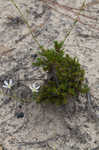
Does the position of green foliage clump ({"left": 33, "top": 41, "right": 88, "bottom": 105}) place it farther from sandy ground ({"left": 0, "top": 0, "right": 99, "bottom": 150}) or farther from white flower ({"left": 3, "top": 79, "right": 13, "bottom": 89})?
white flower ({"left": 3, "top": 79, "right": 13, "bottom": 89})

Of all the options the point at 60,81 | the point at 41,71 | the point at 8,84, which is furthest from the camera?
the point at 41,71

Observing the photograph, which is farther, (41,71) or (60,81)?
(41,71)

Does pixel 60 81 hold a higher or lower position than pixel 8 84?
higher

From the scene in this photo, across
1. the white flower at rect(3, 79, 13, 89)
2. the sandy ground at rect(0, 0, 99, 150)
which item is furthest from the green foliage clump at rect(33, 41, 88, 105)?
the white flower at rect(3, 79, 13, 89)

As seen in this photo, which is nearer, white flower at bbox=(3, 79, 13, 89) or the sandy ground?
the sandy ground

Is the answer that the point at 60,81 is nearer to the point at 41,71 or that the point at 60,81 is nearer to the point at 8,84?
the point at 41,71

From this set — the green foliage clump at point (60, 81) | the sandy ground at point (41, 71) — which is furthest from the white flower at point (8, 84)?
the green foliage clump at point (60, 81)

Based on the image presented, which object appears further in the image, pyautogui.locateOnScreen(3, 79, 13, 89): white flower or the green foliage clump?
pyautogui.locateOnScreen(3, 79, 13, 89): white flower

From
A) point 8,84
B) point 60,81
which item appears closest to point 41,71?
Answer: point 8,84

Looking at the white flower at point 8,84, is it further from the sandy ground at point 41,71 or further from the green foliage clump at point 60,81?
the green foliage clump at point 60,81
